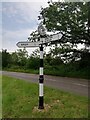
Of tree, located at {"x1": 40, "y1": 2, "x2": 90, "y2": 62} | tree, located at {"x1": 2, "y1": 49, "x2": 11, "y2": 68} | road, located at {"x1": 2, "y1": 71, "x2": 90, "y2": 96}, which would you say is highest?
tree, located at {"x1": 40, "y1": 2, "x2": 90, "y2": 62}

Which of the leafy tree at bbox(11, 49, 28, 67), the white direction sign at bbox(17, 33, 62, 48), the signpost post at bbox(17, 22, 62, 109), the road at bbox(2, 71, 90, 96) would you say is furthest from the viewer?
the leafy tree at bbox(11, 49, 28, 67)

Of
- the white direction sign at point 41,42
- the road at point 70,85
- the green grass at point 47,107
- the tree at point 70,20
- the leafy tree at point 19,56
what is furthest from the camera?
the leafy tree at point 19,56

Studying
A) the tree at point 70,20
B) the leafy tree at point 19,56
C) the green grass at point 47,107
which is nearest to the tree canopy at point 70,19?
the tree at point 70,20

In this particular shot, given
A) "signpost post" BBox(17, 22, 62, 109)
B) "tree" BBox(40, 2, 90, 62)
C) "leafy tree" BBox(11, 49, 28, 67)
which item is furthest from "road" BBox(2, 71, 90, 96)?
"leafy tree" BBox(11, 49, 28, 67)

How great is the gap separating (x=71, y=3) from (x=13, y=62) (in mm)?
41656

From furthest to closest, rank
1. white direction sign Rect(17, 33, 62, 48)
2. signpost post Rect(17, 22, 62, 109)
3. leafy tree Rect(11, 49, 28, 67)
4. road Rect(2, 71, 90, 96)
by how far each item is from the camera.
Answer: leafy tree Rect(11, 49, 28, 67), road Rect(2, 71, 90, 96), signpost post Rect(17, 22, 62, 109), white direction sign Rect(17, 33, 62, 48)

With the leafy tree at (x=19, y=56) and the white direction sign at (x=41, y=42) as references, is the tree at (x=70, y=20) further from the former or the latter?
the leafy tree at (x=19, y=56)

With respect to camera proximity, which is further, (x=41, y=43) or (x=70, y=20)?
(x=70, y=20)

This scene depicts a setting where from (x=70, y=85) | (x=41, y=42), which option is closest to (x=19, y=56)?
(x=70, y=85)

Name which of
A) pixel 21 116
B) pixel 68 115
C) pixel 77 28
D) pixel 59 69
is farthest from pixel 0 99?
pixel 59 69

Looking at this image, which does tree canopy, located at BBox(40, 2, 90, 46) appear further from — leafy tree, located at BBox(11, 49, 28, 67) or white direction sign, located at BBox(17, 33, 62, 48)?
leafy tree, located at BBox(11, 49, 28, 67)

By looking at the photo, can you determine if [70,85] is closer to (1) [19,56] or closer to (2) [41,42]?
(2) [41,42]

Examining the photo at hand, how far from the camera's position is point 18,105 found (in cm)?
1060

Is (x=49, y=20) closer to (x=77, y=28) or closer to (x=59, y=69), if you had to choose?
(x=77, y=28)
